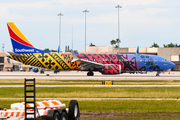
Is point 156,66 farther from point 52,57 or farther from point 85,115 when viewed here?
point 85,115

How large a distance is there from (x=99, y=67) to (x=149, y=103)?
38.8m

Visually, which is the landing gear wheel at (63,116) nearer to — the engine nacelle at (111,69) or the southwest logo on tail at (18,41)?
the engine nacelle at (111,69)

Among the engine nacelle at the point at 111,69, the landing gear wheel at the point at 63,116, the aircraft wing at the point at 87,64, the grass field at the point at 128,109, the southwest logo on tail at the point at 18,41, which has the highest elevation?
the southwest logo on tail at the point at 18,41

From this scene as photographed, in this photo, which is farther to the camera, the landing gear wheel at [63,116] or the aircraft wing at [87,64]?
the aircraft wing at [87,64]

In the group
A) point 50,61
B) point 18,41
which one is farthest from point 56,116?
point 18,41

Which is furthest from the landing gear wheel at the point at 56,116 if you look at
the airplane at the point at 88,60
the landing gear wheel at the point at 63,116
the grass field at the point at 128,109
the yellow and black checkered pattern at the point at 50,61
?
the yellow and black checkered pattern at the point at 50,61

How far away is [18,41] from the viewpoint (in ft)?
210

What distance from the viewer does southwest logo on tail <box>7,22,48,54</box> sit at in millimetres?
63531

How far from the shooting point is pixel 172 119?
15492mm

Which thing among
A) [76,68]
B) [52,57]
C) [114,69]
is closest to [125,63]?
[114,69]

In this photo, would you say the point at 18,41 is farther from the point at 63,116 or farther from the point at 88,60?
the point at 63,116

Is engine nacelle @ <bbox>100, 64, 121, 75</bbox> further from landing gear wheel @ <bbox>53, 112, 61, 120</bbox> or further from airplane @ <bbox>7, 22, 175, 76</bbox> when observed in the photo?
landing gear wheel @ <bbox>53, 112, 61, 120</bbox>

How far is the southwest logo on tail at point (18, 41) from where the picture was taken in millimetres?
63531

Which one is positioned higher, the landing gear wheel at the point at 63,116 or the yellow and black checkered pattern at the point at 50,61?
the yellow and black checkered pattern at the point at 50,61
